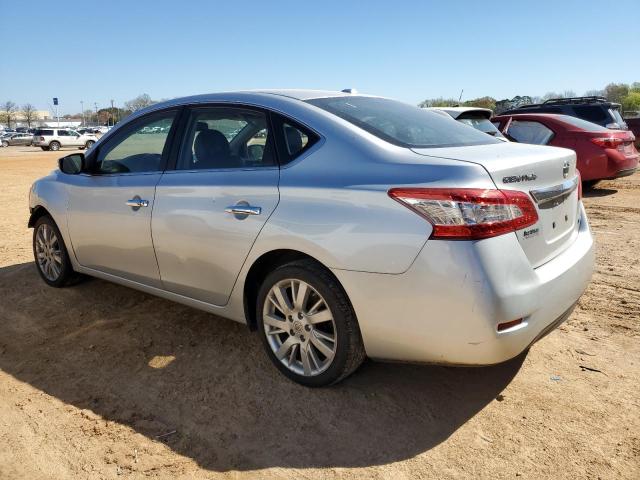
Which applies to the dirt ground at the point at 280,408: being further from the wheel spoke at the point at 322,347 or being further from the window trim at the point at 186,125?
the window trim at the point at 186,125

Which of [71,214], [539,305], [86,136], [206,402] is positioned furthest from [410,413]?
[86,136]

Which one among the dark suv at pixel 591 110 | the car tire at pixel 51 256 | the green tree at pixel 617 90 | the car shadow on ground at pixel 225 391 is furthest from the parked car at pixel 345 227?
the green tree at pixel 617 90

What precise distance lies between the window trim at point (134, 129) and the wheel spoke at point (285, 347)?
4.81ft

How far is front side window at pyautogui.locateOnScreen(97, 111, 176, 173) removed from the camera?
146 inches

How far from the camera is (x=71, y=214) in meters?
4.29

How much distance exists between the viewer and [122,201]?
12.3 ft

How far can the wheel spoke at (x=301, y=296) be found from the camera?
285cm

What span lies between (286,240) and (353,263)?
1.41 feet

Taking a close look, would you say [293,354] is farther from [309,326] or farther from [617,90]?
[617,90]

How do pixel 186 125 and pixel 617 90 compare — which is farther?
pixel 617 90

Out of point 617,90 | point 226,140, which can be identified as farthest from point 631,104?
point 226,140

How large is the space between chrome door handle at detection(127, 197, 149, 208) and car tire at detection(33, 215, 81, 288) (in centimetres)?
123

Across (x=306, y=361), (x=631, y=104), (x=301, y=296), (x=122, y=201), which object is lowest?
(x=306, y=361)

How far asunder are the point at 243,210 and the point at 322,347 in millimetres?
882
